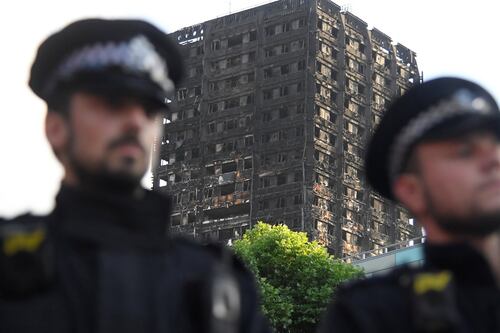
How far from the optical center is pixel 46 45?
A: 460cm

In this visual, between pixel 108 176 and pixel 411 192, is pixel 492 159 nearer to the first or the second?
pixel 411 192

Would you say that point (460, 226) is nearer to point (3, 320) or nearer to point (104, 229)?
point (104, 229)

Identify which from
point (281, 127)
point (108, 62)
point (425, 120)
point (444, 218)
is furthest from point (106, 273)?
point (281, 127)

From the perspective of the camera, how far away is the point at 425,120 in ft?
15.9

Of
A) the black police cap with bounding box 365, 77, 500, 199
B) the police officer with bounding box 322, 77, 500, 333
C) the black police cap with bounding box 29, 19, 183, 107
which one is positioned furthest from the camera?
the black police cap with bounding box 365, 77, 500, 199

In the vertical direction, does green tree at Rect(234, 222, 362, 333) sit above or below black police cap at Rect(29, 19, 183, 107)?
above

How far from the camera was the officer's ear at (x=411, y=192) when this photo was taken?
488cm

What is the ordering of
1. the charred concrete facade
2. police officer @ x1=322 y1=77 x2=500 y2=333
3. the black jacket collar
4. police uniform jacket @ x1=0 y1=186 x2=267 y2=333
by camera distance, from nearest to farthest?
police uniform jacket @ x1=0 y1=186 x2=267 y2=333, the black jacket collar, police officer @ x1=322 y1=77 x2=500 y2=333, the charred concrete facade

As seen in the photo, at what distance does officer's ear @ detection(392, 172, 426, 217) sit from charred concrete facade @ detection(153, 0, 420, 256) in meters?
81.4

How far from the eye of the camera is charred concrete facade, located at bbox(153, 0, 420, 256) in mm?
89250

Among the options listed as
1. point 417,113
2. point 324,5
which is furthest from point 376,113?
point 417,113

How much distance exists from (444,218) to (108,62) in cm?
166

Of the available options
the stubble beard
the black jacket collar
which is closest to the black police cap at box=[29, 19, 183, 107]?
the stubble beard

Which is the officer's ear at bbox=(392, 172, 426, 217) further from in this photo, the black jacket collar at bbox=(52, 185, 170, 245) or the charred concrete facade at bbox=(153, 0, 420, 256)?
the charred concrete facade at bbox=(153, 0, 420, 256)
